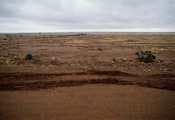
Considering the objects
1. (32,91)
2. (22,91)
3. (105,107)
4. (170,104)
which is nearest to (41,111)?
(32,91)

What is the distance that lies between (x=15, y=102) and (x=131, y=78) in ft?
20.2

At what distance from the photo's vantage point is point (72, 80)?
231 inches

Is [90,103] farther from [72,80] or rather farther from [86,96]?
[72,80]

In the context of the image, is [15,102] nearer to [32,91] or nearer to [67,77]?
[32,91]

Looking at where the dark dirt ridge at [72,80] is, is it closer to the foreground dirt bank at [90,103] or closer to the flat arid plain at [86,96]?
the flat arid plain at [86,96]

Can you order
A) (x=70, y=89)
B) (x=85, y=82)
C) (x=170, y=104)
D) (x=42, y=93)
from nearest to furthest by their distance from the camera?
(x=170, y=104) < (x=42, y=93) < (x=70, y=89) < (x=85, y=82)

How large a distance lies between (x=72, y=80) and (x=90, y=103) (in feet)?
7.07

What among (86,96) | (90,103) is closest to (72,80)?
(86,96)

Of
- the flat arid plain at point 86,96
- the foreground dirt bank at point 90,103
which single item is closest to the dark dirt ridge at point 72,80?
the flat arid plain at point 86,96

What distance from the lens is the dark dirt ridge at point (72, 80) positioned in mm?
5301

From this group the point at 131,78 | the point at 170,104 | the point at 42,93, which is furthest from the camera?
the point at 131,78

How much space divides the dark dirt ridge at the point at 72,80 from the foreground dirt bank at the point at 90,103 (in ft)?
1.41

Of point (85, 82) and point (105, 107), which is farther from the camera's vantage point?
point (85, 82)

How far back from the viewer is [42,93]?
468 cm
